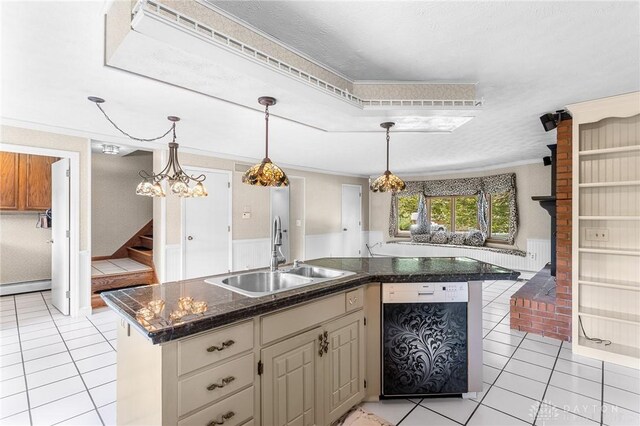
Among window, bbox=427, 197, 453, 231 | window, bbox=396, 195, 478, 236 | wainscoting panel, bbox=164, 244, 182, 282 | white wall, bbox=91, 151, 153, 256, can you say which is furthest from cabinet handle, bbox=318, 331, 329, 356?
window, bbox=427, 197, 453, 231

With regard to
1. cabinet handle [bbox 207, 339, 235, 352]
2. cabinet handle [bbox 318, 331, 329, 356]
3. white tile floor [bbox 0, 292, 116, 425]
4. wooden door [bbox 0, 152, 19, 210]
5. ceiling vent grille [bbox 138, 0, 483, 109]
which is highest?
ceiling vent grille [bbox 138, 0, 483, 109]

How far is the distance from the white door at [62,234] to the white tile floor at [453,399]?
1.87 ft

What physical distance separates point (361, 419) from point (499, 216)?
583cm

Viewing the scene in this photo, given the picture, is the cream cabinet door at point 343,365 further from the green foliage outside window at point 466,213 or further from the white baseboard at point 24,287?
the green foliage outside window at point 466,213

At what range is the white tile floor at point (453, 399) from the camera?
6.64 feet

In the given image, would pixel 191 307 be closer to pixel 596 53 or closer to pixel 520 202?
pixel 596 53

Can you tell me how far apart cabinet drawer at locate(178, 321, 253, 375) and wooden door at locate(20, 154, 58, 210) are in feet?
17.3

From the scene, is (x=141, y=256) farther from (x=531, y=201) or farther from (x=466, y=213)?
(x=531, y=201)

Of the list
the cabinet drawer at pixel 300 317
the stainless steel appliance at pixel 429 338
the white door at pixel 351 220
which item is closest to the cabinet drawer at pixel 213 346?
the cabinet drawer at pixel 300 317

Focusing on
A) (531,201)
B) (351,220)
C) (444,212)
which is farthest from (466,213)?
(351,220)

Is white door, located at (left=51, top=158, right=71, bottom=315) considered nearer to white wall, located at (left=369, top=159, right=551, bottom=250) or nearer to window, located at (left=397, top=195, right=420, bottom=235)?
window, located at (left=397, top=195, right=420, bottom=235)

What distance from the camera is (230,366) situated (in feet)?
4.77

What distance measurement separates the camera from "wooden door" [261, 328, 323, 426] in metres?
1.60

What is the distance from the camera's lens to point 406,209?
804cm
